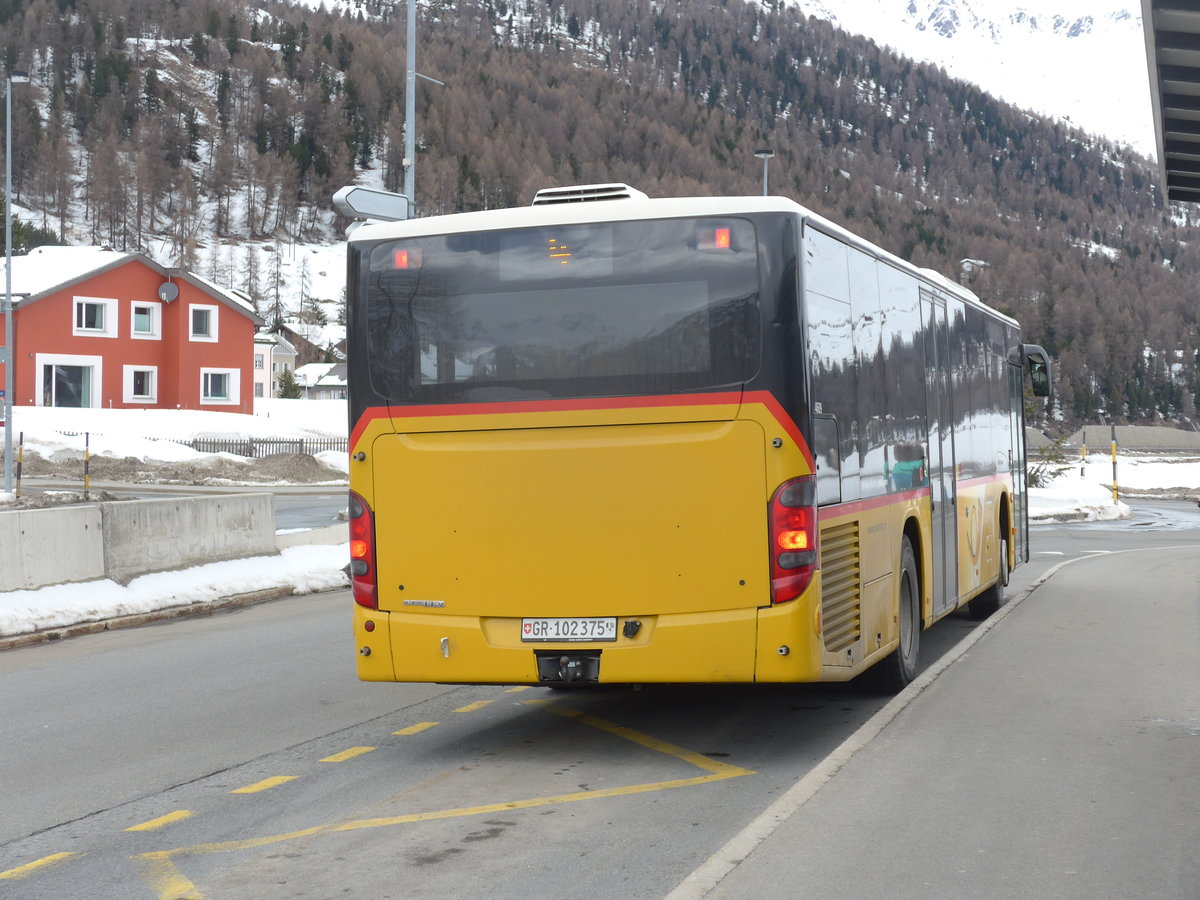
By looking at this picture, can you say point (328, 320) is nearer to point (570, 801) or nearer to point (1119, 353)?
point (1119, 353)

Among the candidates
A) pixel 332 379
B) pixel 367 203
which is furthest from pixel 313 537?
pixel 332 379

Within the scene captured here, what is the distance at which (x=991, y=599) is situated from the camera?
47.8 ft

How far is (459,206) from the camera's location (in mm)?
194375

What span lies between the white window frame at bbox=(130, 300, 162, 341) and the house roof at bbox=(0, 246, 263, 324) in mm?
1456

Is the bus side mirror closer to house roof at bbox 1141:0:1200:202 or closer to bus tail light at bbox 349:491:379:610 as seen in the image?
house roof at bbox 1141:0:1200:202

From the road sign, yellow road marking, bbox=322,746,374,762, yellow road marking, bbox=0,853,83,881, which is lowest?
yellow road marking, bbox=322,746,374,762

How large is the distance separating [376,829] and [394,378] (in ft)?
8.87

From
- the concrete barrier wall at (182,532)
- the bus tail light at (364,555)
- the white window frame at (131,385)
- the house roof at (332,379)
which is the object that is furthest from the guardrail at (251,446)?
the house roof at (332,379)

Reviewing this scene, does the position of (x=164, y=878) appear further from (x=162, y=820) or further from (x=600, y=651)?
(x=600, y=651)

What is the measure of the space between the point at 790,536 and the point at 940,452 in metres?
4.01

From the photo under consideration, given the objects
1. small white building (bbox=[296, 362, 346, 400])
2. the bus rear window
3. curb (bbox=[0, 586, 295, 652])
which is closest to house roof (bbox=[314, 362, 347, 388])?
small white building (bbox=[296, 362, 346, 400])

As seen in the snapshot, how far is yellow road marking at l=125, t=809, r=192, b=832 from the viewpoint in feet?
20.9

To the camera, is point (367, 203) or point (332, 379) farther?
point (332, 379)

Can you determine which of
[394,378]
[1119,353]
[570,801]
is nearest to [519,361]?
[394,378]
